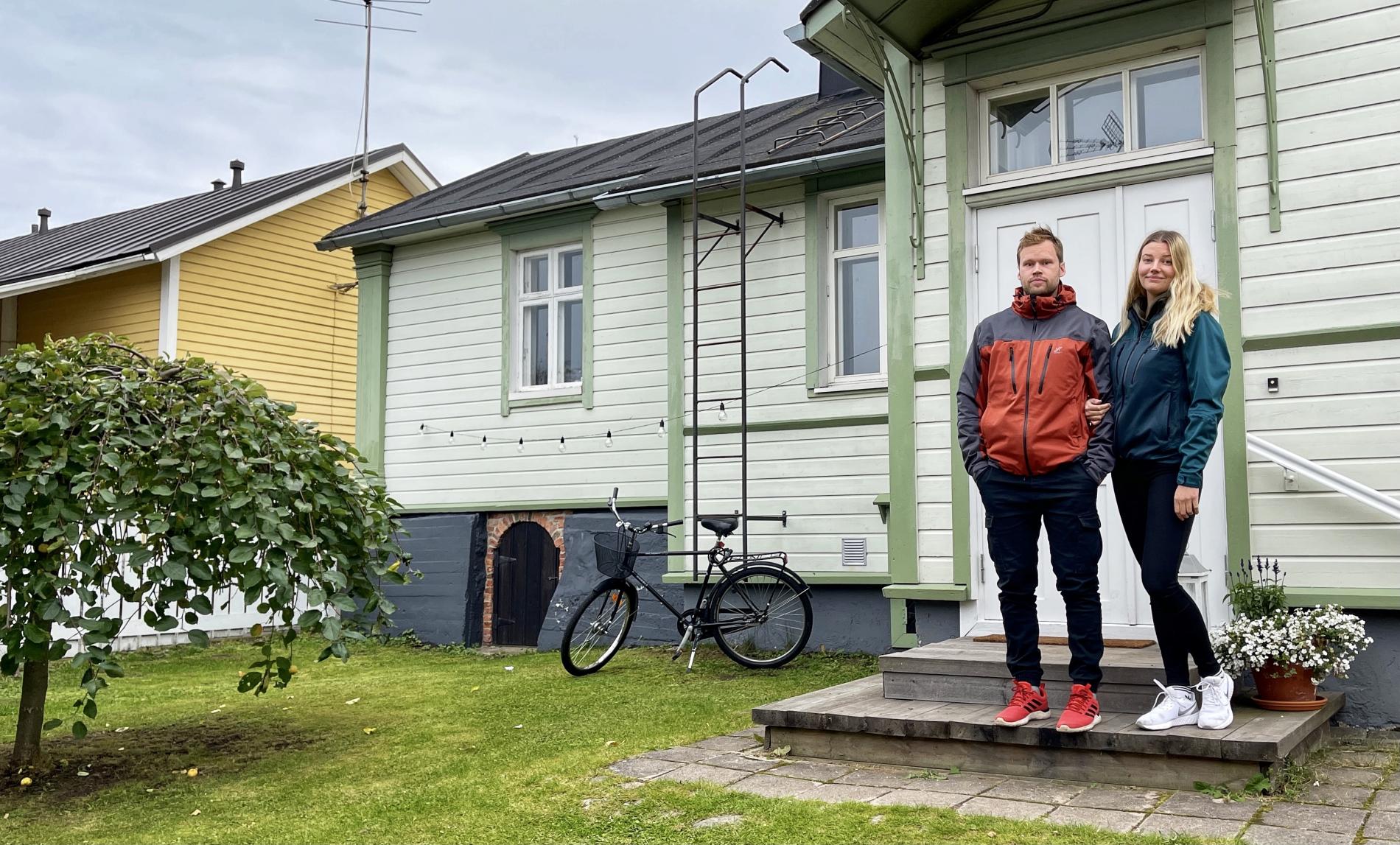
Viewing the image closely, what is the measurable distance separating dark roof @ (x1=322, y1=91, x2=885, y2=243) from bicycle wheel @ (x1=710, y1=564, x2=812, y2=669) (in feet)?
9.92

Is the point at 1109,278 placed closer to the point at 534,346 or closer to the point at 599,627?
the point at 599,627

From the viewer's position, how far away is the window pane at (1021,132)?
20.5 ft

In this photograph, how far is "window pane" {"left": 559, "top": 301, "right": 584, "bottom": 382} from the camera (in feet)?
35.1

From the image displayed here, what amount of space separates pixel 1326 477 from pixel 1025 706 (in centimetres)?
185

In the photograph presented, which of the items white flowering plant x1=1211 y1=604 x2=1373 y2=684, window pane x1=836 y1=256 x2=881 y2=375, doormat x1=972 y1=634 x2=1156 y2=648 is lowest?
doormat x1=972 y1=634 x2=1156 y2=648

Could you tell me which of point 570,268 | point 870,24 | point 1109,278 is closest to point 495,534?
point 570,268

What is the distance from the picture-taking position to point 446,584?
1103cm

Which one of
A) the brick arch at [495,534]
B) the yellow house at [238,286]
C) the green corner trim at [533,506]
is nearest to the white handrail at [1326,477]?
the green corner trim at [533,506]

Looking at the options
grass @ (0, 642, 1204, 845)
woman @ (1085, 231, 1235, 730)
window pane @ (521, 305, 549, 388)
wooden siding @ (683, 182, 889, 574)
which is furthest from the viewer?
window pane @ (521, 305, 549, 388)

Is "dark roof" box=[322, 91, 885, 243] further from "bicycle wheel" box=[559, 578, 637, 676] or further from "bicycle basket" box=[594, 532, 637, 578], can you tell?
"bicycle wheel" box=[559, 578, 637, 676]

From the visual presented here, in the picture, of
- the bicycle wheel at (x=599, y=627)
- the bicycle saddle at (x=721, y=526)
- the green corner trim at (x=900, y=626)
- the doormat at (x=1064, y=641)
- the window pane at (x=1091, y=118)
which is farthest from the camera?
the bicycle saddle at (x=721, y=526)

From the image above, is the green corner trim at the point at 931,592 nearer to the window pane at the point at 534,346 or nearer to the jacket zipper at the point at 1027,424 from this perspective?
the jacket zipper at the point at 1027,424

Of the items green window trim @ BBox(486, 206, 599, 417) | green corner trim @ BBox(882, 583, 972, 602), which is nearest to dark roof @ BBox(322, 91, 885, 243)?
green window trim @ BBox(486, 206, 599, 417)

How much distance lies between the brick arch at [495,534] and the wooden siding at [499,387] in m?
0.15
